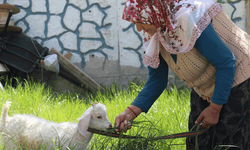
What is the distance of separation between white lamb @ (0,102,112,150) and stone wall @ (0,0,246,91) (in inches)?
143

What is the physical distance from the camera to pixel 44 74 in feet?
19.2

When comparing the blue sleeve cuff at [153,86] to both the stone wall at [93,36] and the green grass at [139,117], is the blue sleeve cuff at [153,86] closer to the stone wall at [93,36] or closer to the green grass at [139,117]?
the green grass at [139,117]

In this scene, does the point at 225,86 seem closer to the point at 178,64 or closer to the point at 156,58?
the point at 178,64

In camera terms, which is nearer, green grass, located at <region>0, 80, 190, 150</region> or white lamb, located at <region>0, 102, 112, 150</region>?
white lamb, located at <region>0, 102, 112, 150</region>

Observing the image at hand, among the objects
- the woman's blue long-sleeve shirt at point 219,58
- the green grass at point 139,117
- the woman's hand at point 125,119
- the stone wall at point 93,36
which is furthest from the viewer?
the stone wall at point 93,36

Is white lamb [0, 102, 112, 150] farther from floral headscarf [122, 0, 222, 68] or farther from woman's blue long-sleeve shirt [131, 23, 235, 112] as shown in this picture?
woman's blue long-sleeve shirt [131, 23, 235, 112]

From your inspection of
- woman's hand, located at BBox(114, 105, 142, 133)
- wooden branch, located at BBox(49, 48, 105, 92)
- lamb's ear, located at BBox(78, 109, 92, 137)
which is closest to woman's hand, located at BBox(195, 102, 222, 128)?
woman's hand, located at BBox(114, 105, 142, 133)

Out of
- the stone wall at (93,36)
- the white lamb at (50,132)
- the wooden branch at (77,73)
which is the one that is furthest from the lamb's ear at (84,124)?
the stone wall at (93,36)

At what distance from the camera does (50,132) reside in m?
2.42

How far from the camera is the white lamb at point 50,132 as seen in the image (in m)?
2.34

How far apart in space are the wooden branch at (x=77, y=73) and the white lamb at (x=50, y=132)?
3.10 m

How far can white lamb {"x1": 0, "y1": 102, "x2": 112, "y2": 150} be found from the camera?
92.1 inches

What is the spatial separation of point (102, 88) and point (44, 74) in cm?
131

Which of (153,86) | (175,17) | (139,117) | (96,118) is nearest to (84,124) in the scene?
(96,118)
